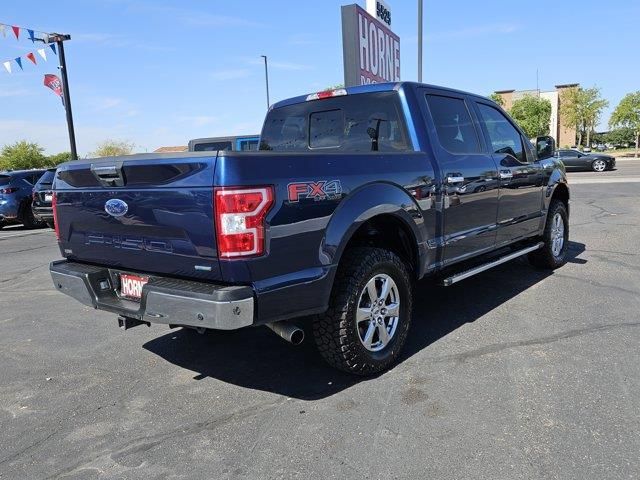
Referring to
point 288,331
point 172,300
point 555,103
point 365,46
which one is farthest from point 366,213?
point 555,103

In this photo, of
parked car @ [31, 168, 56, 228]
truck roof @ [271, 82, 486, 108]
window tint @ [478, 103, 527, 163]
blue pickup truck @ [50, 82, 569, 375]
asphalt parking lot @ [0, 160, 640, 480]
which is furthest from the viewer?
parked car @ [31, 168, 56, 228]

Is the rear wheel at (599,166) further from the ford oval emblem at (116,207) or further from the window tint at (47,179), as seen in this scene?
the ford oval emblem at (116,207)

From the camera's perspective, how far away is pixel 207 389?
11.7 ft

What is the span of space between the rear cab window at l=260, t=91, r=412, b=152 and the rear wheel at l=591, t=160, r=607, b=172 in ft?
97.5

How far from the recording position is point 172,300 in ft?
9.53

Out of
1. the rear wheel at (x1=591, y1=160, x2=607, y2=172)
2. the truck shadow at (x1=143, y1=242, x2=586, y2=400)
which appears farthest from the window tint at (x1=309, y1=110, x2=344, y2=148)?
the rear wheel at (x1=591, y1=160, x2=607, y2=172)

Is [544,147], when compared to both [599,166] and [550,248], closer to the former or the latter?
[550,248]

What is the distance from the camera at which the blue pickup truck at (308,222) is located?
2.81 meters

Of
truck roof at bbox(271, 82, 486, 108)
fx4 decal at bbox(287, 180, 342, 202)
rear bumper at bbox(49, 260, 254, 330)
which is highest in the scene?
truck roof at bbox(271, 82, 486, 108)

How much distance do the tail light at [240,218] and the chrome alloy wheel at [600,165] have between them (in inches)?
1251

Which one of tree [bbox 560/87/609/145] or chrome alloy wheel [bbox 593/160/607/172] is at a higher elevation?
tree [bbox 560/87/609/145]

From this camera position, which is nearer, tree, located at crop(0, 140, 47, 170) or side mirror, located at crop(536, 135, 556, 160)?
side mirror, located at crop(536, 135, 556, 160)

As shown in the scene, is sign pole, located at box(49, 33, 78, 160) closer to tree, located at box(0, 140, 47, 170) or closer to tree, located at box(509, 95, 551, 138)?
tree, located at box(0, 140, 47, 170)

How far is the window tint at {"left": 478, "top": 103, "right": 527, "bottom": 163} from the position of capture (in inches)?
206
